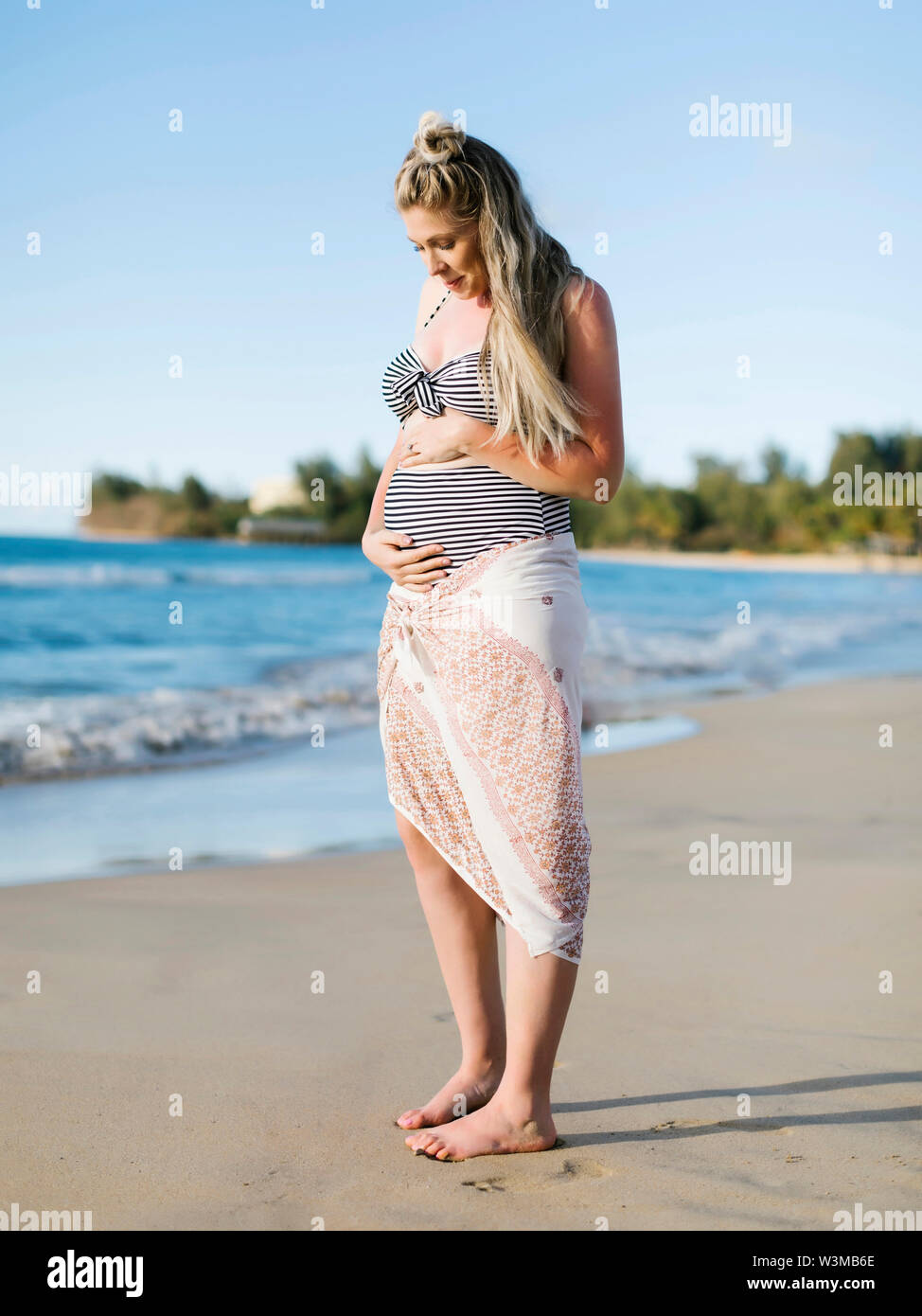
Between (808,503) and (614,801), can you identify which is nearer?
(614,801)

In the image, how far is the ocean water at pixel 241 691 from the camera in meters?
5.04

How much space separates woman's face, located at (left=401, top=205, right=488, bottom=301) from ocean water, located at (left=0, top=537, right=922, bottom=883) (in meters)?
2.76

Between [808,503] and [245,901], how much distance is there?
228 feet

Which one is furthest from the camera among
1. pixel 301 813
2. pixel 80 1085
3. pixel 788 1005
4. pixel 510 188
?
pixel 301 813

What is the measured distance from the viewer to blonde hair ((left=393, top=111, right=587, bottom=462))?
6.91 feet

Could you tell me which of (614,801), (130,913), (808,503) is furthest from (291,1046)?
(808,503)

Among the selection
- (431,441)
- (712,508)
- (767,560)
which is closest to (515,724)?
(431,441)

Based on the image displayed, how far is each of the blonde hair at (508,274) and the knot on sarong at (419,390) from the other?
152mm

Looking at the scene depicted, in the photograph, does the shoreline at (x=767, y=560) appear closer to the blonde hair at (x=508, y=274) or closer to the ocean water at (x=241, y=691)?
the ocean water at (x=241, y=691)

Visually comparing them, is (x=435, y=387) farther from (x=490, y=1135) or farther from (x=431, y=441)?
(x=490, y=1135)

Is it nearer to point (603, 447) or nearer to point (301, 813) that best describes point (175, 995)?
point (603, 447)

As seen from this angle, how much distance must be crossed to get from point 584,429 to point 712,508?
2866 inches

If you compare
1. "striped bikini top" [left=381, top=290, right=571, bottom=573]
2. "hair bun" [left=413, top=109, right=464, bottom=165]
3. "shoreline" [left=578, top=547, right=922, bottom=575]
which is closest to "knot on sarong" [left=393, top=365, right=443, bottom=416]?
"striped bikini top" [left=381, top=290, right=571, bottom=573]

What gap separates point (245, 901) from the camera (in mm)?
3881
